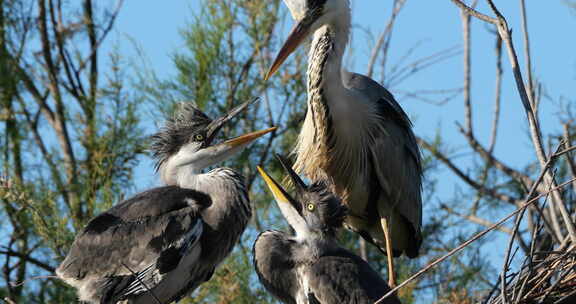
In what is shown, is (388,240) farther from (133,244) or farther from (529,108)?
(529,108)

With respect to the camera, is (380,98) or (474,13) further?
(380,98)

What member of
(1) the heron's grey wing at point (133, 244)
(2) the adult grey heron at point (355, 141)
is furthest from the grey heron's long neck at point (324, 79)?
(1) the heron's grey wing at point (133, 244)

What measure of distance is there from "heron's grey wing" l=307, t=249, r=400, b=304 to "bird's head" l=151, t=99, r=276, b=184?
2.20ft

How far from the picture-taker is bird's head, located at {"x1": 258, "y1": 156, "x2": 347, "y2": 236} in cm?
502

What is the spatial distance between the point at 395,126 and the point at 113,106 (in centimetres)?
234

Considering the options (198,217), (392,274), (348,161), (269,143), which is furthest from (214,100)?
(198,217)

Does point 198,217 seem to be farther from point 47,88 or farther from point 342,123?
point 47,88

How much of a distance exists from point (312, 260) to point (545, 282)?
1.05m

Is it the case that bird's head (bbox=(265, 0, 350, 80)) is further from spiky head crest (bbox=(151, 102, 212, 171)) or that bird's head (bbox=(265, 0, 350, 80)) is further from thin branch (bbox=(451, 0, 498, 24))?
thin branch (bbox=(451, 0, 498, 24))

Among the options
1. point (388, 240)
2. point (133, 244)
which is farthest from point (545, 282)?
point (133, 244)

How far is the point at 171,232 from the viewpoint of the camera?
4516mm

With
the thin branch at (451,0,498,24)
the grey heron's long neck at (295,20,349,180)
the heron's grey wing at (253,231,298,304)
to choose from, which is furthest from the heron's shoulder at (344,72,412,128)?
the thin branch at (451,0,498,24)

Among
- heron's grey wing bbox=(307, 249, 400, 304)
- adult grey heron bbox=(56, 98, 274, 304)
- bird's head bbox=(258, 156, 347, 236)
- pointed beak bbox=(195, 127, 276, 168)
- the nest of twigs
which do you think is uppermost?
pointed beak bbox=(195, 127, 276, 168)

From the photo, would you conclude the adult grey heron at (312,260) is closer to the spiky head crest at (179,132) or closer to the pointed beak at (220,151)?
the pointed beak at (220,151)
